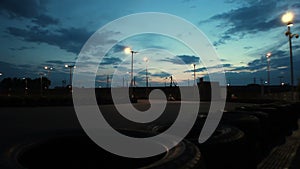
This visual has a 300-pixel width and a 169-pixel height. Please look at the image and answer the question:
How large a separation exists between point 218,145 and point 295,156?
15.5 feet

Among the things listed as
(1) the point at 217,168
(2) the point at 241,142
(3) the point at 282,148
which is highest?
(2) the point at 241,142

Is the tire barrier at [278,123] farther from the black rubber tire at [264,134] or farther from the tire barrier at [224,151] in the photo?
the tire barrier at [224,151]

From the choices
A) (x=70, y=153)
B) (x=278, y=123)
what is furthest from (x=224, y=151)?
(x=278, y=123)

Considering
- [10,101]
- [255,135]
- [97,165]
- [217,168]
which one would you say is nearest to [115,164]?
[97,165]

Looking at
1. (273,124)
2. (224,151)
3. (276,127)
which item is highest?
(224,151)

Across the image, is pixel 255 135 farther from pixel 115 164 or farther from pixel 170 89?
pixel 170 89

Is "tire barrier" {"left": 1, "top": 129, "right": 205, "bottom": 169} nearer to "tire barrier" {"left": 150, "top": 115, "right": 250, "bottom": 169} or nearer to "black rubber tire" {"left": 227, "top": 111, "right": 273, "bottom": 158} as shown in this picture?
"tire barrier" {"left": 150, "top": 115, "right": 250, "bottom": 169}

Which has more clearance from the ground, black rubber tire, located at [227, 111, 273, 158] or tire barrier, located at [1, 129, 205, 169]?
tire barrier, located at [1, 129, 205, 169]

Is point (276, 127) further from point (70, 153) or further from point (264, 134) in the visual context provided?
point (70, 153)

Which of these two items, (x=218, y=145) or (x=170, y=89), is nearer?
(x=218, y=145)

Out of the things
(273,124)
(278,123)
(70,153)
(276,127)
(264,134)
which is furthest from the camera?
(278,123)

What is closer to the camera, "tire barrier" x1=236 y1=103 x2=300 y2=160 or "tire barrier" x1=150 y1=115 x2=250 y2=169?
"tire barrier" x1=150 y1=115 x2=250 y2=169

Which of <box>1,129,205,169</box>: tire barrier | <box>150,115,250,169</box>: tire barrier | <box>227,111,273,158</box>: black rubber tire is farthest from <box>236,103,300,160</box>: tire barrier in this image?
<box>1,129,205,169</box>: tire barrier

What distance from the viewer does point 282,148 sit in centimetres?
780
